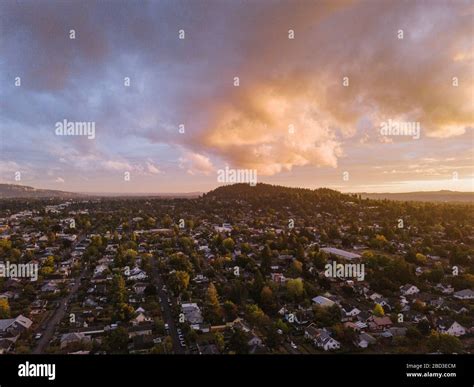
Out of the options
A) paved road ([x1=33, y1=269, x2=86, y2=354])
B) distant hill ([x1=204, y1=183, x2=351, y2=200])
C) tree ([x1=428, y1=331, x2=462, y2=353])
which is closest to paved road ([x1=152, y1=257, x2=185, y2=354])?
paved road ([x1=33, y1=269, x2=86, y2=354])

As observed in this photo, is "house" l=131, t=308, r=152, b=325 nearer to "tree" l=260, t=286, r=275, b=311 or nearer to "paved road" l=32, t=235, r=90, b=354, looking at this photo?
"paved road" l=32, t=235, r=90, b=354

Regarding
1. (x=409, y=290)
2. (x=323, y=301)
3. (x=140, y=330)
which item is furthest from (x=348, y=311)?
(x=140, y=330)

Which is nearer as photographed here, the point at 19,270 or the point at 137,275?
the point at 137,275

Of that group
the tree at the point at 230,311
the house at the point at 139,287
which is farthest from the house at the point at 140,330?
the house at the point at 139,287

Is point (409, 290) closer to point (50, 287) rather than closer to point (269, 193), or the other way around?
point (50, 287)
